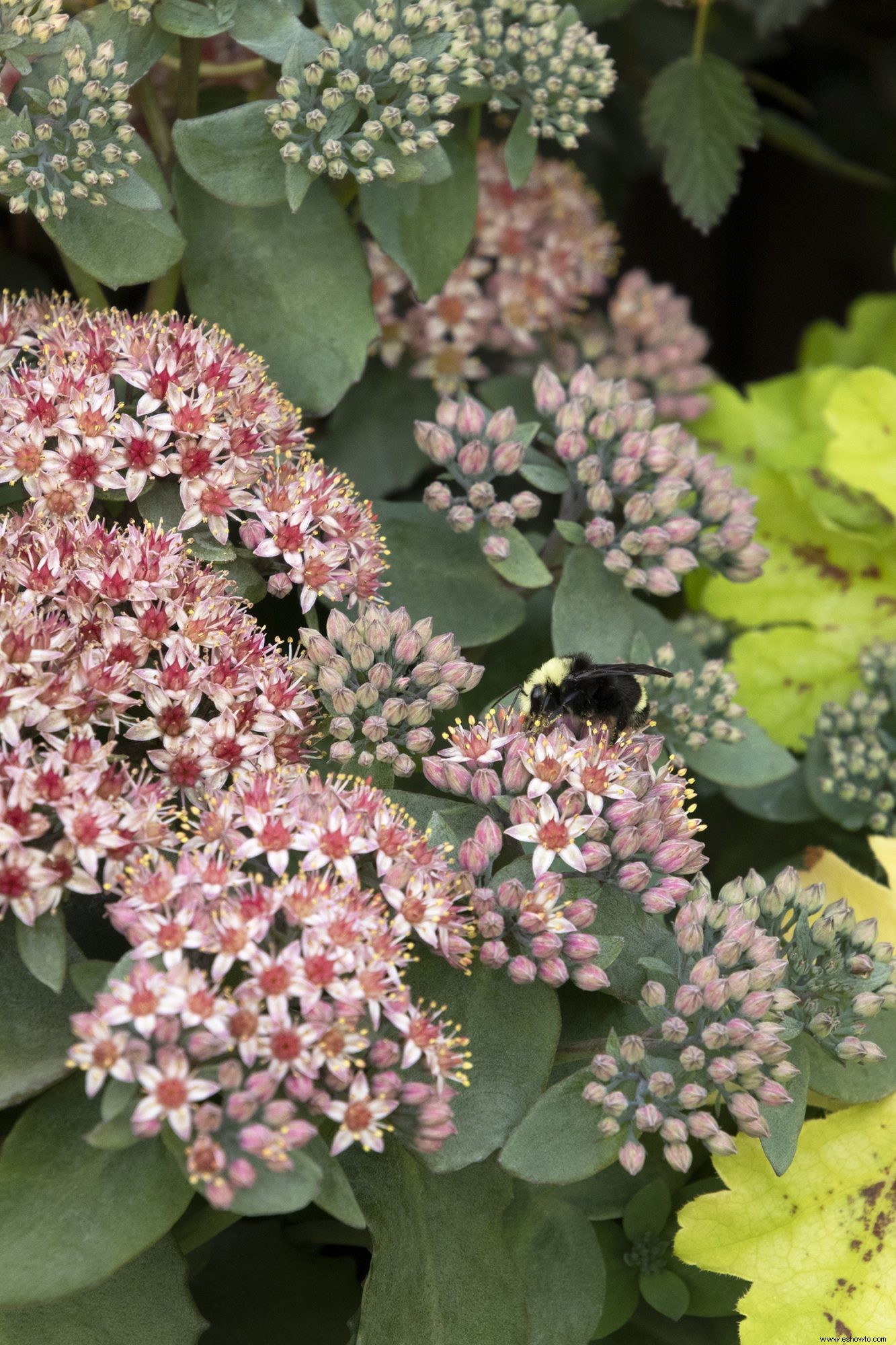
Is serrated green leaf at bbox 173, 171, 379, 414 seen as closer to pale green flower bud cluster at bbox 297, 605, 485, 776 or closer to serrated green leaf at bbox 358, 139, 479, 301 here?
serrated green leaf at bbox 358, 139, 479, 301

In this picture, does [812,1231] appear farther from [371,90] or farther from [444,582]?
[371,90]

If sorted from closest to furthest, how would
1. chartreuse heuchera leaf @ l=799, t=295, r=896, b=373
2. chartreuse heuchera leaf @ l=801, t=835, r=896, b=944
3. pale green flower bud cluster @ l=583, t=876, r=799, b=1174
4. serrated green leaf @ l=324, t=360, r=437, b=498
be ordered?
pale green flower bud cluster @ l=583, t=876, r=799, b=1174, chartreuse heuchera leaf @ l=801, t=835, r=896, b=944, serrated green leaf @ l=324, t=360, r=437, b=498, chartreuse heuchera leaf @ l=799, t=295, r=896, b=373

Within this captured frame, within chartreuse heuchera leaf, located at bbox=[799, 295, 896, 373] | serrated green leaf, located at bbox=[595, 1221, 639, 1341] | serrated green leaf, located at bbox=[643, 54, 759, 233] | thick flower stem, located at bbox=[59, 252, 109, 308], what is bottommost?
serrated green leaf, located at bbox=[595, 1221, 639, 1341]

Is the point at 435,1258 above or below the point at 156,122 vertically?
below

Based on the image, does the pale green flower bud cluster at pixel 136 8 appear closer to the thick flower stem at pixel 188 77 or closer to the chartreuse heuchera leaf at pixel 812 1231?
the thick flower stem at pixel 188 77

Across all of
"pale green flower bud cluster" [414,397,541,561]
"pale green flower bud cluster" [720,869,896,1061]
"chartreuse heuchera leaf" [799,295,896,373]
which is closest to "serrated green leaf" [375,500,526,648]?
"pale green flower bud cluster" [414,397,541,561]

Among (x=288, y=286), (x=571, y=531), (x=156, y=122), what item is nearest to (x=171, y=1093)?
(x=571, y=531)

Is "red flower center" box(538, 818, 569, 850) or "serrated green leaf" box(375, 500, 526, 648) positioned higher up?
"red flower center" box(538, 818, 569, 850)

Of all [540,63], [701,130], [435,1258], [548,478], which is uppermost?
[540,63]
